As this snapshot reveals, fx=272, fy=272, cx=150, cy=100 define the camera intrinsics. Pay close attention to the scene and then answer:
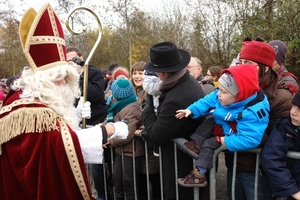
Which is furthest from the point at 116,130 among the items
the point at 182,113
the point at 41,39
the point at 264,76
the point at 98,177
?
the point at 98,177

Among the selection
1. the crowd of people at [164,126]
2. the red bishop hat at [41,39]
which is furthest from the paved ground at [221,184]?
the red bishop hat at [41,39]

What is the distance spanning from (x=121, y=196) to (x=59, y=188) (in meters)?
1.36

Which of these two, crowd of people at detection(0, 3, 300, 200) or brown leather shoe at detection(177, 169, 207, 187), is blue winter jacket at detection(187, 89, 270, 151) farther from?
brown leather shoe at detection(177, 169, 207, 187)

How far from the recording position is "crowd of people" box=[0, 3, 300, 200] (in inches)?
72.5

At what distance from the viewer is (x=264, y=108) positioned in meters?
2.04

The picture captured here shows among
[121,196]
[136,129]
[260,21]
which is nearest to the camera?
[136,129]

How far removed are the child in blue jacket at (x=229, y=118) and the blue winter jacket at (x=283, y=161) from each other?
103 mm

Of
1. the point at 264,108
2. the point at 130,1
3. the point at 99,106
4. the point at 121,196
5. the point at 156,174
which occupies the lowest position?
the point at 121,196

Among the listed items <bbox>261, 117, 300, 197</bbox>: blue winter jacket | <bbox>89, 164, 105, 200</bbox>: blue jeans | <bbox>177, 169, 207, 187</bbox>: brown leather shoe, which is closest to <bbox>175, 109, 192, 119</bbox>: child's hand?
<bbox>177, 169, 207, 187</bbox>: brown leather shoe

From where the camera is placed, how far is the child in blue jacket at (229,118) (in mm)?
2004

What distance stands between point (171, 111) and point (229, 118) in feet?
1.64

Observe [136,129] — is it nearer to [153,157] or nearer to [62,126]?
[153,157]

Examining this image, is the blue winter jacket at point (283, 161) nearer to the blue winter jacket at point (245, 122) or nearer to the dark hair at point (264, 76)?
the blue winter jacket at point (245, 122)

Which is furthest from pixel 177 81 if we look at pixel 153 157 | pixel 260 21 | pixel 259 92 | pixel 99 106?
pixel 260 21
